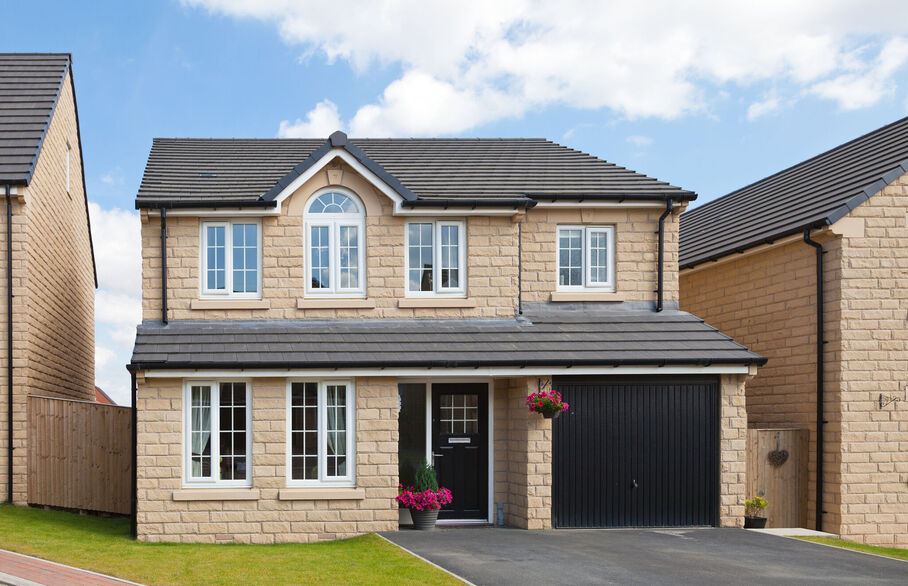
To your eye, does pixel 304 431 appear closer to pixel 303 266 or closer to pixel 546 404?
pixel 303 266

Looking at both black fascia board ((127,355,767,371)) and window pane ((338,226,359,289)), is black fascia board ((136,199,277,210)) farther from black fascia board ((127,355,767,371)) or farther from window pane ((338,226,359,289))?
black fascia board ((127,355,767,371))

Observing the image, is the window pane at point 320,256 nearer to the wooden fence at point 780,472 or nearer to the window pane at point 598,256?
the window pane at point 598,256

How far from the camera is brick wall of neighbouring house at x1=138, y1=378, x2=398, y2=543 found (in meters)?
14.7

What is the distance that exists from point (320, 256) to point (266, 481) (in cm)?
397

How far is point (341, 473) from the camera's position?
50.3 feet

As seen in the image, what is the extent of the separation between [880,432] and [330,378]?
32.1 ft

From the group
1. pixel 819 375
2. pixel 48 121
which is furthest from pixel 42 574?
pixel 819 375

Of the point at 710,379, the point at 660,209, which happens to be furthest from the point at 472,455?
the point at 660,209

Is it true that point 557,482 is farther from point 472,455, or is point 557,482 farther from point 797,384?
point 797,384

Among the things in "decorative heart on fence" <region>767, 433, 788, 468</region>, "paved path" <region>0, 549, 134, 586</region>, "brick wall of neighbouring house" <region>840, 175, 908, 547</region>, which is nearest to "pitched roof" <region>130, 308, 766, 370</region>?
"decorative heart on fence" <region>767, 433, 788, 468</region>

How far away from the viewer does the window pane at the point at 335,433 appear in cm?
1529

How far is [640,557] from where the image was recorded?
12.9 m

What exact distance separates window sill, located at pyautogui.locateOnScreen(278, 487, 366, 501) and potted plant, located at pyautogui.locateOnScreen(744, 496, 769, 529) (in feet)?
22.1

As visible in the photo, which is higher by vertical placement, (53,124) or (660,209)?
(53,124)
